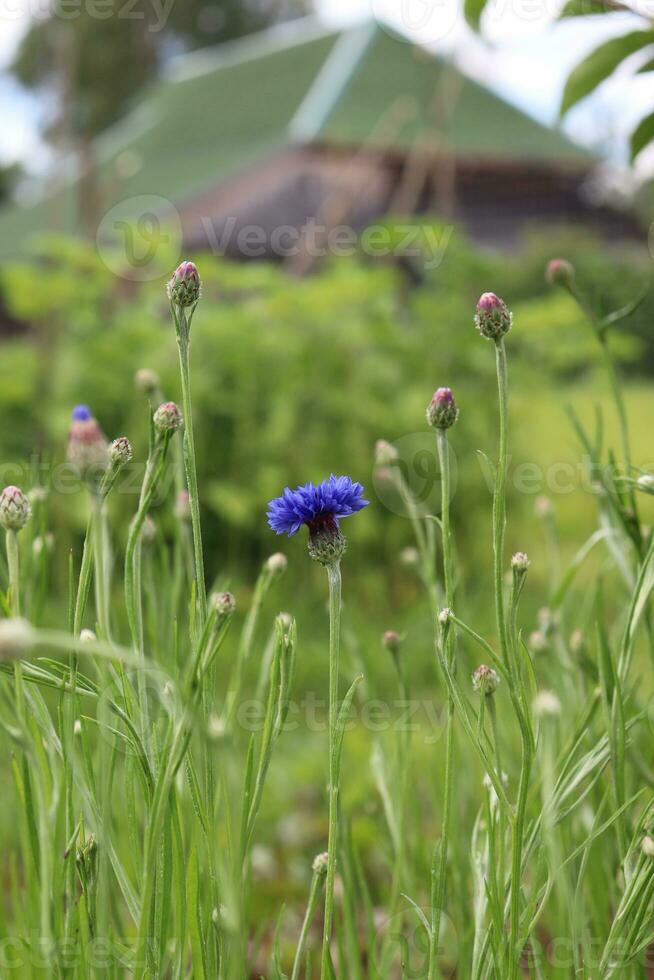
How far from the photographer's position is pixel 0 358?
8.83 feet

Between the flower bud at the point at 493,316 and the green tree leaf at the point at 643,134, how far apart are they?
0.38 meters

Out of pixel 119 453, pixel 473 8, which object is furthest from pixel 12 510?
pixel 473 8

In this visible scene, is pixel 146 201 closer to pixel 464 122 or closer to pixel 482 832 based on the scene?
pixel 464 122

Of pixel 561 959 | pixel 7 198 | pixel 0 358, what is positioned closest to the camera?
pixel 561 959

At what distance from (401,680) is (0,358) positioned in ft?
7.45

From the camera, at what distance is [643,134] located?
0.79 meters

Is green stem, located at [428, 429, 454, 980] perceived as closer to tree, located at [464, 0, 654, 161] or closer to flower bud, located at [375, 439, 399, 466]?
flower bud, located at [375, 439, 399, 466]

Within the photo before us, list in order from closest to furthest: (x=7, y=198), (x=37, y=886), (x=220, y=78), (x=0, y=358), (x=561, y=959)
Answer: (x=37, y=886) < (x=561, y=959) < (x=0, y=358) < (x=220, y=78) < (x=7, y=198)

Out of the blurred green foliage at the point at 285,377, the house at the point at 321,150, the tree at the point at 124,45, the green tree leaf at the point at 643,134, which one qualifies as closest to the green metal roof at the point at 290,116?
the house at the point at 321,150

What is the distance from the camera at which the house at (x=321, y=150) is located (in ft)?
26.1

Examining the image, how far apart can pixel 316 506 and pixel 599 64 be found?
47cm

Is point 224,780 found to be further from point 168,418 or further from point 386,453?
point 386,453

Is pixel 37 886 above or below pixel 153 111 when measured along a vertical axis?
below

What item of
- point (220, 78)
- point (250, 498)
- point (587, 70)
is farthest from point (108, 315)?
point (220, 78)
